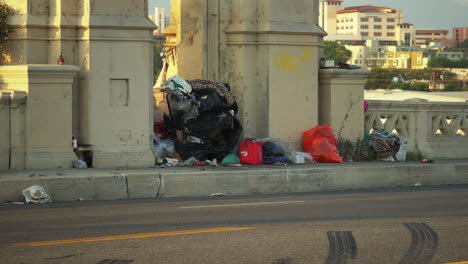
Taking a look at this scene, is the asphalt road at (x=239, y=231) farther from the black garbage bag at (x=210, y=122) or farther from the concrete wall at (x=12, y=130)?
the black garbage bag at (x=210, y=122)

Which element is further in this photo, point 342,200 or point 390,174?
point 390,174

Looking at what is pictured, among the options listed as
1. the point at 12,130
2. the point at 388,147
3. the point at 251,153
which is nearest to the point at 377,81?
the point at 388,147

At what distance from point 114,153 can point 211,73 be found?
3.41 metres

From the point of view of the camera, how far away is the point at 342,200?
14.7m

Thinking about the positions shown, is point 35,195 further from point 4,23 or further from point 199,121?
point 199,121

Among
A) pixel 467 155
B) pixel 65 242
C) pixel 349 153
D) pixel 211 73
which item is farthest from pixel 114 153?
pixel 467 155

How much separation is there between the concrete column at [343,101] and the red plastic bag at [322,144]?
0.63m

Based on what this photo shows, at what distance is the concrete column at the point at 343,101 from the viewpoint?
64.0ft

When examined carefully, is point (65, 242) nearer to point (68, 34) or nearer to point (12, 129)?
point (12, 129)

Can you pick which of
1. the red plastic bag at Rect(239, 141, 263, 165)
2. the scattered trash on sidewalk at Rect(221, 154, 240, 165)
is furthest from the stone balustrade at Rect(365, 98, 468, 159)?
the scattered trash on sidewalk at Rect(221, 154, 240, 165)

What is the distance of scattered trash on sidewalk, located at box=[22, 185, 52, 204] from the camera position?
1410cm

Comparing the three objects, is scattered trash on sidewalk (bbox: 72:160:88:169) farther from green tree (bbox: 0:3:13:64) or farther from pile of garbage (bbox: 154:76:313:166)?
green tree (bbox: 0:3:13:64)

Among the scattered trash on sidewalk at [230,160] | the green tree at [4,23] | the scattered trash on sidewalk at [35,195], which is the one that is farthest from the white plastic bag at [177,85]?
the scattered trash on sidewalk at [35,195]

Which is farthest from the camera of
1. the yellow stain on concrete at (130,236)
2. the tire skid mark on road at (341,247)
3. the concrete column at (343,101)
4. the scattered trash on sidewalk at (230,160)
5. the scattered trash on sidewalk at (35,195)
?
the concrete column at (343,101)
